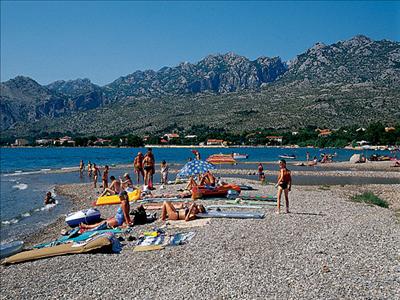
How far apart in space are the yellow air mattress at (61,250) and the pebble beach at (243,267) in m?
0.26

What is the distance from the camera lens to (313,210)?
17.5 m

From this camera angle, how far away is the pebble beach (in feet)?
28.6

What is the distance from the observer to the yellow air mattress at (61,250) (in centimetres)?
1238

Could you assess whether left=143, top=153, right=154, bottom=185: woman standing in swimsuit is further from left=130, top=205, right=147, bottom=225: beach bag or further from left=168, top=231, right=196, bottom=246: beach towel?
left=168, top=231, right=196, bottom=246: beach towel

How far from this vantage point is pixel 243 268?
32.9 ft

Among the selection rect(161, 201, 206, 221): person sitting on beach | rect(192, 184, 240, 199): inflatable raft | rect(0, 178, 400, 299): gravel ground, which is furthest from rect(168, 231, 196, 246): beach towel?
rect(192, 184, 240, 199): inflatable raft

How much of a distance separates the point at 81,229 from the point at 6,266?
3491 mm

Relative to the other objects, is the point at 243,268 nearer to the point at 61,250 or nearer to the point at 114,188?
the point at 61,250

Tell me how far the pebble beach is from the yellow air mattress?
0.26 m

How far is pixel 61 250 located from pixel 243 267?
5.77 m

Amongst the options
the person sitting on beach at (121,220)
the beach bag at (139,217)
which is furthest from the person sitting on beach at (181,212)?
the person sitting on beach at (121,220)

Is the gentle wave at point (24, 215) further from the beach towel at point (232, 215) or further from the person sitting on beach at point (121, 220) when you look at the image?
the beach towel at point (232, 215)

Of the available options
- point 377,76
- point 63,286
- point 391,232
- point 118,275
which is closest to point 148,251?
point 118,275

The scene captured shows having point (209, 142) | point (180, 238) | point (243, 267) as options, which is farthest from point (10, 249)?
point (209, 142)
